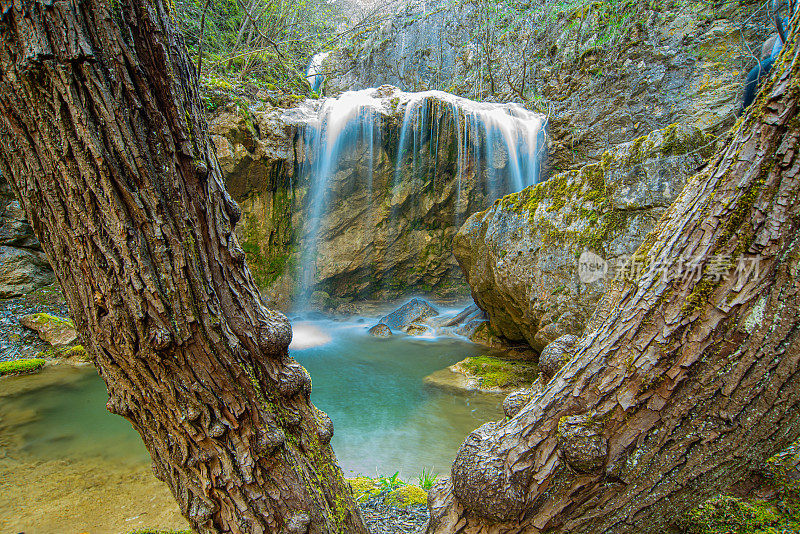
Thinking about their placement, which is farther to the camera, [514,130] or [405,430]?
[514,130]

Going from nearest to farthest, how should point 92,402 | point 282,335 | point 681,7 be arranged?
1. point 282,335
2. point 92,402
3. point 681,7

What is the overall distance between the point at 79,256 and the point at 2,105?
0.36 meters

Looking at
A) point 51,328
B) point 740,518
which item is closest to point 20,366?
point 51,328

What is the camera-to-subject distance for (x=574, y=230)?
4.06 meters

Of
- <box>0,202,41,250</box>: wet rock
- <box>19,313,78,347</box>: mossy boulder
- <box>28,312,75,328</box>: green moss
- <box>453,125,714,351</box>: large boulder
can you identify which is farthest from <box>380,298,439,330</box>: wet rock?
<box>0,202,41,250</box>: wet rock

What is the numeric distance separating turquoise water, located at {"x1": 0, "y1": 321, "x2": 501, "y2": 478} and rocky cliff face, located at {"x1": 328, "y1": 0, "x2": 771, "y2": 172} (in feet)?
16.9

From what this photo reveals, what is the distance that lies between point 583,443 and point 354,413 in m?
3.76

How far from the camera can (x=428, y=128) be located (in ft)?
26.7

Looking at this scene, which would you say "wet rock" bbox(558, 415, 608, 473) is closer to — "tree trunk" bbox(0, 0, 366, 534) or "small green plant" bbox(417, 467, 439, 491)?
"tree trunk" bbox(0, 0, 366, 534)

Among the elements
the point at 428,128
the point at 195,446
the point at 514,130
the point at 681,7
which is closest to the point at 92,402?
the point at 195,446

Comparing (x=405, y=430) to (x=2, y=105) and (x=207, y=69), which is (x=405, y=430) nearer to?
(x=2, y=105)

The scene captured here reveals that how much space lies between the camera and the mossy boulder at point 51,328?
5762 millimetres

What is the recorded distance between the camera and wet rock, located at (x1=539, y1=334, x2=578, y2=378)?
158cm

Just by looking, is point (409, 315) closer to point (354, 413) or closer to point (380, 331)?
point (380, 331)
